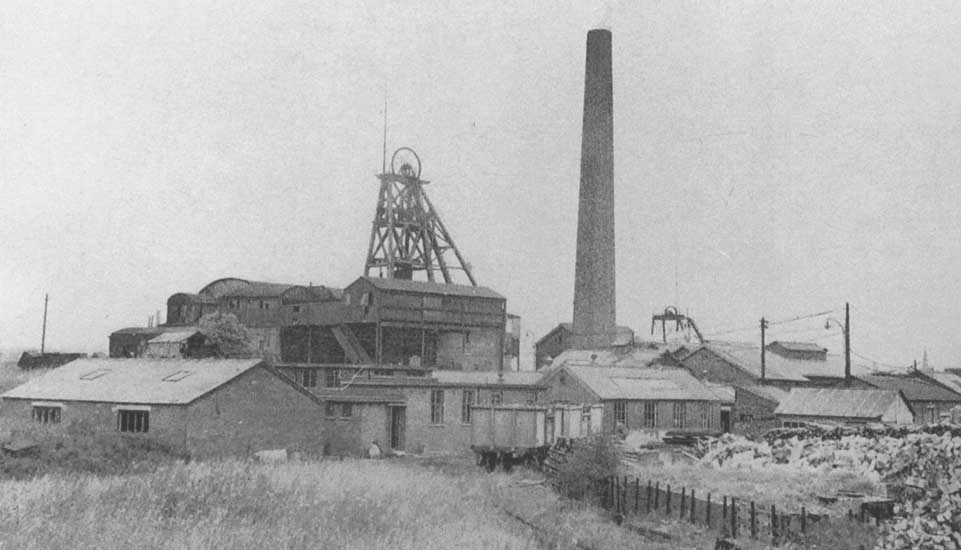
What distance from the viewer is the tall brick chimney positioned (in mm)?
50031

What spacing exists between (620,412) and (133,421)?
67.1 ft

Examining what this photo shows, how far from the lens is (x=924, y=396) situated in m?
46.6

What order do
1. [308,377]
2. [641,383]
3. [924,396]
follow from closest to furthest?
[308,377]
[641,383]
[924,396]

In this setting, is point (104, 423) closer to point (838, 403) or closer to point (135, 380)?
point (135, 380)

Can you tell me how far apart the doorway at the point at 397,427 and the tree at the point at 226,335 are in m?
11.2

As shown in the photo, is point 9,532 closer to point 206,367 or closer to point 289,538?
point 289,538

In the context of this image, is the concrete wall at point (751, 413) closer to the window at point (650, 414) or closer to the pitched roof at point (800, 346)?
the window at point (650, 414)

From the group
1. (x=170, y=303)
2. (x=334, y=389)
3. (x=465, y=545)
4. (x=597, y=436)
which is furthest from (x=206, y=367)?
(x=170, y=303)

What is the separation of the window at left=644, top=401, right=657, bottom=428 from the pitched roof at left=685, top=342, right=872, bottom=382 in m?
8.98

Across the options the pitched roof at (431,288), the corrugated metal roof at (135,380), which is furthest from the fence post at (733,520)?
the pitched roof at (431,288)

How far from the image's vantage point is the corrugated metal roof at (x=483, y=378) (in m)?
36.3

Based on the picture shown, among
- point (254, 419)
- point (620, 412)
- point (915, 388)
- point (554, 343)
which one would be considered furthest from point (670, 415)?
point (554, 343)

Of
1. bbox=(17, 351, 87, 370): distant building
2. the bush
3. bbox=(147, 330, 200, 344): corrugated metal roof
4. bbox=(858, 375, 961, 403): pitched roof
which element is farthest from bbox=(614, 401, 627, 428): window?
bbox=(17, 351, 87, 370): distant building

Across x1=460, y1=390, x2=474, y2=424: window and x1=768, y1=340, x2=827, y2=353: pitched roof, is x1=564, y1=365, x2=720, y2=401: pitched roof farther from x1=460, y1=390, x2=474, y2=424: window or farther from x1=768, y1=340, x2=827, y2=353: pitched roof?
x1=768, y1=340, x2=827, y2=353: pitched roof
